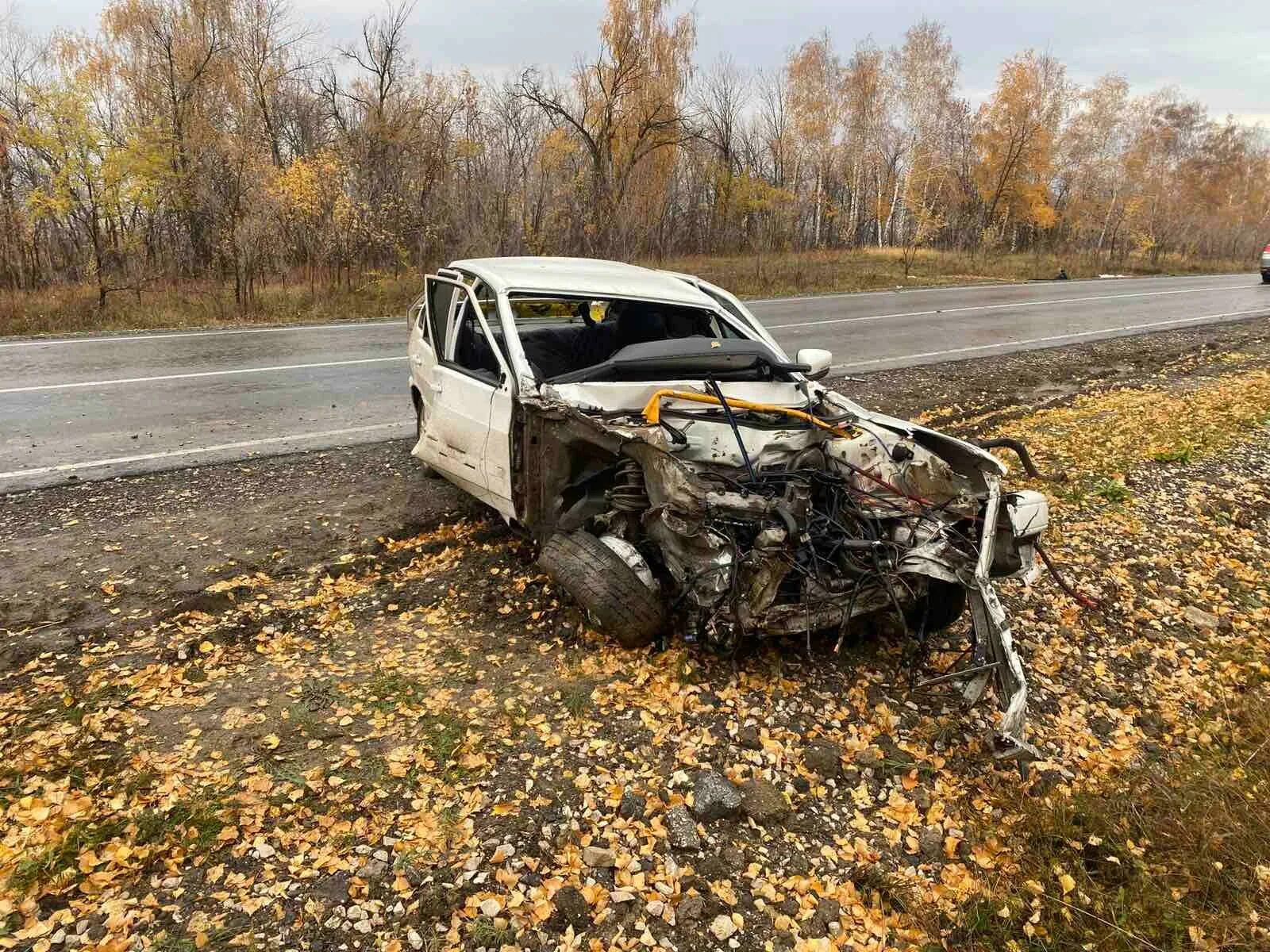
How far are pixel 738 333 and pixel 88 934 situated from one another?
4801 millimetres

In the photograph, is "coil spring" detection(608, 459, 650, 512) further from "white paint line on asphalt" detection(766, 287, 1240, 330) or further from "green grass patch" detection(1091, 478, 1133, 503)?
"white paint line on asphalt" detection(766, 287, 1240, 330)

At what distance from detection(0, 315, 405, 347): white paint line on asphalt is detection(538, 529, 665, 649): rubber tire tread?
1089 centimetres

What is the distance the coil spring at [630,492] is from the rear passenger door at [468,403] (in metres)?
0.76

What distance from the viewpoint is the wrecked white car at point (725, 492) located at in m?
3.52

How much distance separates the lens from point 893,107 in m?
40.9

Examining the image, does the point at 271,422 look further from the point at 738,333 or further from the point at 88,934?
the point at 88,934

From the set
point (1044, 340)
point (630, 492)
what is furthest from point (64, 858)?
point (1044, 340)

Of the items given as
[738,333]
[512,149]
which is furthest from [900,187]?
[738,333]

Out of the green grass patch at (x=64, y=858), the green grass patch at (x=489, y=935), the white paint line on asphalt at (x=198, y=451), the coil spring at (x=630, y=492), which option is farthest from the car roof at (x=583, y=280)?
the green grass patch at (x=489, y=935)

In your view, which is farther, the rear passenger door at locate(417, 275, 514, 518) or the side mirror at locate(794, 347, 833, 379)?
the side mirror at locate(794, 347, 833, 379)

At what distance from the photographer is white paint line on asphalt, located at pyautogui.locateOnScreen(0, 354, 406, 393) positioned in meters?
8.38

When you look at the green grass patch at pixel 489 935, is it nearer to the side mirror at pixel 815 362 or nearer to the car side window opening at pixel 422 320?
the side mirror at pixel 815 362

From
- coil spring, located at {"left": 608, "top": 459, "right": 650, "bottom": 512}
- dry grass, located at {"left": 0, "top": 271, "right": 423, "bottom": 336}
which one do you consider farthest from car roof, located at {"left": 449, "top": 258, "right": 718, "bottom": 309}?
dry grass, located at {"left": 0, "top": 271, "right": 423, "bottom": 336}

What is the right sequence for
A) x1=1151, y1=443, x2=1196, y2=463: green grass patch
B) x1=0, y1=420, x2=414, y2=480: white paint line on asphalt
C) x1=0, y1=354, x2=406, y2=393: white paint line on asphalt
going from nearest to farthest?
1. x1=0, y1=420, x2=414, y2=480: white paint line on asphalt
2. x1=1151, y1=443, x2=1196, y2=463: green grass patch
3. x1=0, y1=354, x2=406, y2=393: white paint line on asphalt
